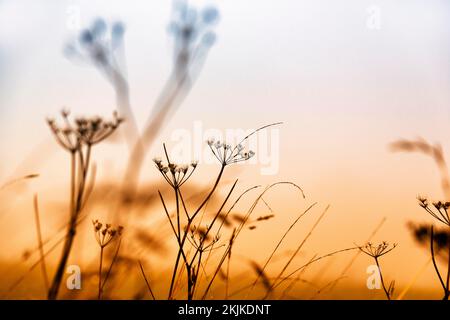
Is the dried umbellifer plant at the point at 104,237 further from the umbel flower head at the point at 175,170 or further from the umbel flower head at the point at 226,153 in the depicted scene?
the umbel flower head at the point at 226,153

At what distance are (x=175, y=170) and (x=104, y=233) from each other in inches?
11.4

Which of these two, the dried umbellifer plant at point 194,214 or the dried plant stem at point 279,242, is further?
the dried plant stem at point 279,242

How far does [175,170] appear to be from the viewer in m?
1.36

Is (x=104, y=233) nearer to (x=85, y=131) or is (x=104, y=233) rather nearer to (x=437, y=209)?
(x=85, y=131)

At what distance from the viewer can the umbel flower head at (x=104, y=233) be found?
140 centimetres

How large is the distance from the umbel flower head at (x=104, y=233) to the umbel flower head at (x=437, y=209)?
100 cm

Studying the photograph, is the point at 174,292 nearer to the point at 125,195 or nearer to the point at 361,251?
the point at 125,195

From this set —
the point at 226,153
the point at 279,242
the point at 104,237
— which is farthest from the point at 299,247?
the point at 104,237

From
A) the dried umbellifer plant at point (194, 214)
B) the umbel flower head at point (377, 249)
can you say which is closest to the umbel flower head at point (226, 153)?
the dried umbellifer plant at point (194, 214)

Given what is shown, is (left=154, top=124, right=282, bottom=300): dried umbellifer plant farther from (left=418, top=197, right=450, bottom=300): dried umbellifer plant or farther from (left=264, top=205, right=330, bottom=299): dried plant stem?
(left=418, top=197, right=450, bottom=300): dried umbellifer plant

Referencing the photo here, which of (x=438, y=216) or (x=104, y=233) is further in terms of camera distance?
(x=438, y=216)
